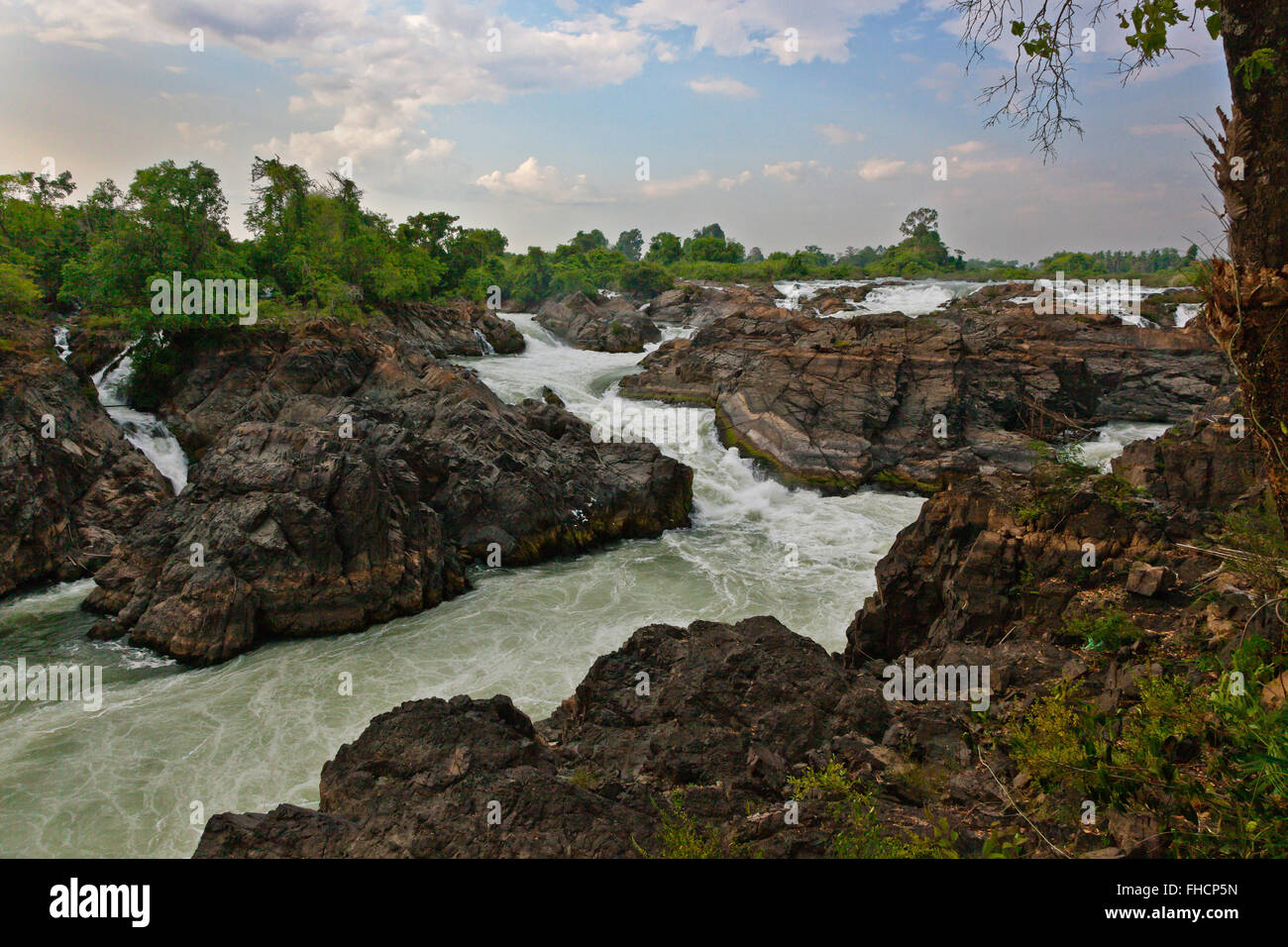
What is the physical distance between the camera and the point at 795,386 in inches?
993

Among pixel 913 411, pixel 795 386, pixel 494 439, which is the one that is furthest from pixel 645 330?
pixel 494 439

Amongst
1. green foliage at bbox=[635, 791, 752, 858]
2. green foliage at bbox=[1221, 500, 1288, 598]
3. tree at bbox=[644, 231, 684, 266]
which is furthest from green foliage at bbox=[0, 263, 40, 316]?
tree at bbox=[644, 231, 684, 266]

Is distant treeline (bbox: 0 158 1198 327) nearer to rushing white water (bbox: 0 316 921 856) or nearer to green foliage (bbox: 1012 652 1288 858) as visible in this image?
green foliage (bbox: 1012 652 1288 858)

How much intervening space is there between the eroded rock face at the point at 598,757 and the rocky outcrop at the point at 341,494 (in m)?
7.39

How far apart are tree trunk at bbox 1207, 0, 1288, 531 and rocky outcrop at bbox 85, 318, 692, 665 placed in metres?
13.5

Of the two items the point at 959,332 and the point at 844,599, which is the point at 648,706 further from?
the point at 959,332

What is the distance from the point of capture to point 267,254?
104ft

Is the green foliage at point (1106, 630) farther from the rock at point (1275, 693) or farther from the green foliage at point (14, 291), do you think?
the green foliage at point (14, 291)

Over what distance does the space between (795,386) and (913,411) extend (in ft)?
13.4

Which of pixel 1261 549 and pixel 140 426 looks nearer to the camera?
pixel 1261 549

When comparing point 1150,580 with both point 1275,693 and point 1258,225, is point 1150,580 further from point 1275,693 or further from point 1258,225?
point 1258,225

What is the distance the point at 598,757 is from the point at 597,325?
3812 centimetres

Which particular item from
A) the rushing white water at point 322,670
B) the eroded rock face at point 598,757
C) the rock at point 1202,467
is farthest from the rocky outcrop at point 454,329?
the rock at point 1202,467

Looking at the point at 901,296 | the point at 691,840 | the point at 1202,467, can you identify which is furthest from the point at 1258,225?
the point at 901,296
